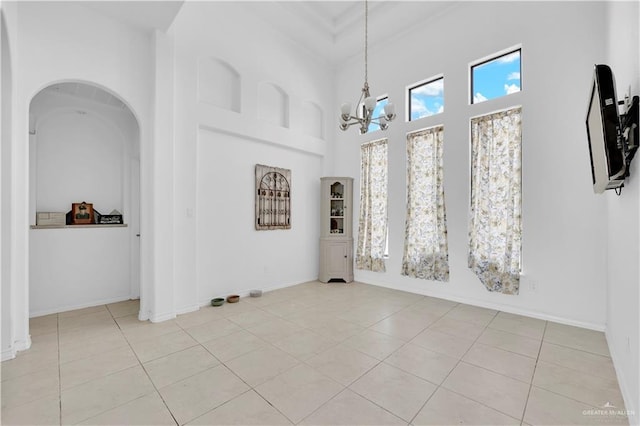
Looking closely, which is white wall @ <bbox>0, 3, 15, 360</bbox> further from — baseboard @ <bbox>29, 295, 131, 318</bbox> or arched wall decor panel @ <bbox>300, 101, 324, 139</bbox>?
arched wall decor panel @ <bbox>300, 101, 324, 139</bbox>

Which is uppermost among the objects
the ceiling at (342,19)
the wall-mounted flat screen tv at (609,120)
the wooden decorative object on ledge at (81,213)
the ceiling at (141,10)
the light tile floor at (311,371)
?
the ceiling at (342,19)

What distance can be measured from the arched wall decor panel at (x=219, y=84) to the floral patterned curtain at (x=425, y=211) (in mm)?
3057

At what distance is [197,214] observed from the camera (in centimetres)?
430

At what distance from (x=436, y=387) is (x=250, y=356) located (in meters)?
1.67

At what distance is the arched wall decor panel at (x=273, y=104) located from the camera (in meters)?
5.19

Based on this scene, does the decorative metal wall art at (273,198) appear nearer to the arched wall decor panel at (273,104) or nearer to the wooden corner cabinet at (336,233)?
the wooden corner cabinet at (336,233)

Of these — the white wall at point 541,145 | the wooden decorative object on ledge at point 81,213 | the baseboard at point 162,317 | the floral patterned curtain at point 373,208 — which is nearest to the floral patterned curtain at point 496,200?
the white wall at point 541,145

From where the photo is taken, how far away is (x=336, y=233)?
19.5 feet

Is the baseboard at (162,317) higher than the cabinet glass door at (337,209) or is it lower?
lower

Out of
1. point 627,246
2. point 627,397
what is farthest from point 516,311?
point 627,246

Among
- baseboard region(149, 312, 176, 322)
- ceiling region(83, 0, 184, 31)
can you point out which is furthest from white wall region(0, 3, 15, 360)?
baseboard region(149, 312, 176, 322)

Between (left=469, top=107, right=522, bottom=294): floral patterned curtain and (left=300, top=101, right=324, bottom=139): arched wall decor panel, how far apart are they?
2963 millimetres

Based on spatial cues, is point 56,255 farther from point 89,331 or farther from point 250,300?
point 250,300

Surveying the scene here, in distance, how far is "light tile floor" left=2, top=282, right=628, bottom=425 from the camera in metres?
2.01
